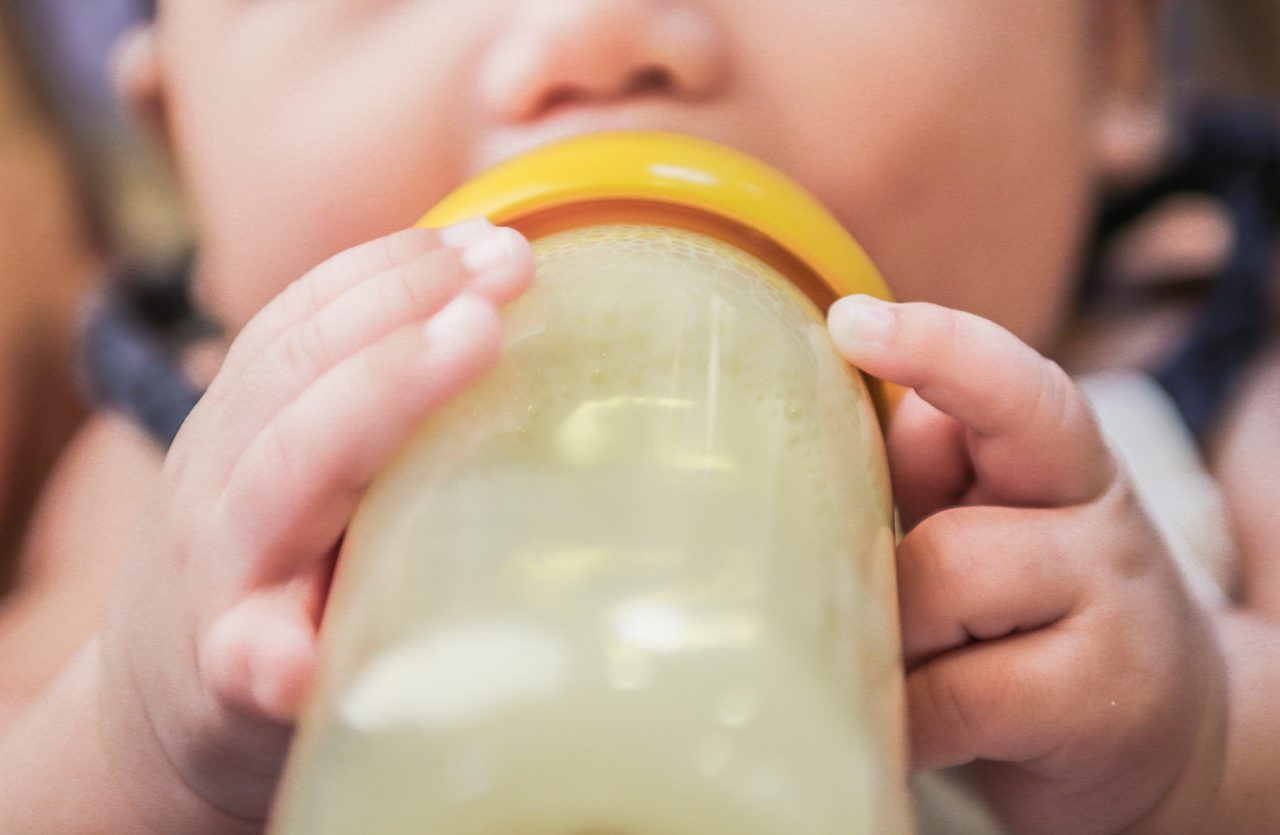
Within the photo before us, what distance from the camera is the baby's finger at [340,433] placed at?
0.35 meters

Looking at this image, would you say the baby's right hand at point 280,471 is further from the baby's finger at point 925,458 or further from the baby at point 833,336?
the baby's finger at point 925,458

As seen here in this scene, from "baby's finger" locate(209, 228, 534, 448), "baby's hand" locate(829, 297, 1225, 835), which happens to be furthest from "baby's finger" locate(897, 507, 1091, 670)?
"baby's finger" locate(209, 228, 534, 448)

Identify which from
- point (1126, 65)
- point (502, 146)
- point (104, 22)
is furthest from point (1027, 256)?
point (104, 22)

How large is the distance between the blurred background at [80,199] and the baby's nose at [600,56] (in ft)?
1.73

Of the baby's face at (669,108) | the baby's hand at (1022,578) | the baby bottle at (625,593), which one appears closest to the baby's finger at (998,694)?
the baby's hand at (1022,578)

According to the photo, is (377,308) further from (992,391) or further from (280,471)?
(992,391)

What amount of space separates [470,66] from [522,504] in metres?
0.28

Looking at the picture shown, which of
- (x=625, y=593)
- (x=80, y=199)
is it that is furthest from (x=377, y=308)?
(x=80, y=199)

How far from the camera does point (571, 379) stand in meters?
0.35

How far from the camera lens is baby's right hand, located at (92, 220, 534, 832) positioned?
365mm

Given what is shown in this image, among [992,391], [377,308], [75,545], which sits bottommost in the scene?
[75,545]

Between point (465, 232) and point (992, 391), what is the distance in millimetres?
189

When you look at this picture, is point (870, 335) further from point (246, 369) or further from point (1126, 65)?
point (1126, 65)

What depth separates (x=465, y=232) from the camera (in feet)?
1.33
